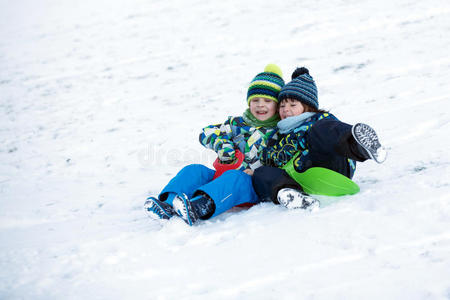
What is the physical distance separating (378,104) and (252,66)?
2162 millimetres

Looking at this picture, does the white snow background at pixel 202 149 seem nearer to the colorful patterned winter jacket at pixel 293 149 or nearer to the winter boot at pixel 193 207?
the winter boot at pixel 193 207

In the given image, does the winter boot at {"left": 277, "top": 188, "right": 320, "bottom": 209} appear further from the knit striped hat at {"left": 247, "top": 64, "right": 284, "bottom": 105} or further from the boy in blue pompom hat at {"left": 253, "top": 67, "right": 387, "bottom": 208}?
the knit striped hat at {"left": 247, "top": 64, "right": 284, "bottom": 105}

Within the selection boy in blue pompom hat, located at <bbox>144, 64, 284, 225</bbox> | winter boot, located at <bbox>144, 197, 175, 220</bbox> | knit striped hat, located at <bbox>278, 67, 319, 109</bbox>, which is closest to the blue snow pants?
boy in blue pompom hat, located at <bbox>144, 64, 284, 225</bbox>

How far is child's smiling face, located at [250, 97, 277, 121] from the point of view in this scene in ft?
8.73

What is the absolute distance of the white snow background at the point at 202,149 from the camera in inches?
63.2

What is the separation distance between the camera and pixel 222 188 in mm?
2219

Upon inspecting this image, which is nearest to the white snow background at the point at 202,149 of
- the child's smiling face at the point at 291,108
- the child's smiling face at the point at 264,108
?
the child's smiling face at the point at 291,108

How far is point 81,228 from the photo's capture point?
2.53 m

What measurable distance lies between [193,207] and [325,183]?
74cm

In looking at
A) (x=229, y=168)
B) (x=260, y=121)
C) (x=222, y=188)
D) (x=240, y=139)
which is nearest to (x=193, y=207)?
(x=222, y=188)

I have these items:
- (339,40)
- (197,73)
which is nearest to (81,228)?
(197,73)

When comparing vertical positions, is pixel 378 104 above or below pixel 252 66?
below

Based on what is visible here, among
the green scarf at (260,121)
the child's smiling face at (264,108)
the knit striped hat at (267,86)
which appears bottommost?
the green scarf at (260,121)

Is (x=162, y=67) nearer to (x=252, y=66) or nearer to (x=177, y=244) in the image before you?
(x=252, y=66)
